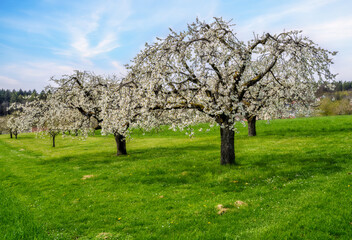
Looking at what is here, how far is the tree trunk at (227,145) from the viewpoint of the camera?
1850cm

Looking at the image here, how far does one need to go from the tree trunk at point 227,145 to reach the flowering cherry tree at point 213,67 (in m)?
0.08

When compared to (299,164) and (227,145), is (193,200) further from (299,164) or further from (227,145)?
(299,164)

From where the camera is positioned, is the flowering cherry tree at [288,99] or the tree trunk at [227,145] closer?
the tree trunk at [227,145]

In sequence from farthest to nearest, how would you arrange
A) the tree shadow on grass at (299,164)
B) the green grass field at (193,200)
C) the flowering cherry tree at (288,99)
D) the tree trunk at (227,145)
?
the flowering cherry tree at (288,99) → the tree trunk at (227,145) → the tree shadow on grass at (299,164) → the green grass field at (193,200)

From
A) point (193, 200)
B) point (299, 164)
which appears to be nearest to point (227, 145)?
point (299, 164)

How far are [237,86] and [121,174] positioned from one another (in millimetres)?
11524

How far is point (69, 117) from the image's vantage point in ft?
108

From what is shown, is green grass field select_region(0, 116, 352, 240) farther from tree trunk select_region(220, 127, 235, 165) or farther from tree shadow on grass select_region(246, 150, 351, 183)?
tree trunk select_region(220, 127, 235, 165)

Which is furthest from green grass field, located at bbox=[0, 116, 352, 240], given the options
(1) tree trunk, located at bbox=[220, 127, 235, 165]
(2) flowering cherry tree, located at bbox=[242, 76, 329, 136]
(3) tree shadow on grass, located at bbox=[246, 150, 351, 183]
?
(2) flowering cherry tree, located at bbox=[242, 76, 329, 136]

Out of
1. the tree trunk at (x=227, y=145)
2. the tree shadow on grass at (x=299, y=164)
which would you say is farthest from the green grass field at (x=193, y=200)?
the tree trunk at (x=227, y=145)

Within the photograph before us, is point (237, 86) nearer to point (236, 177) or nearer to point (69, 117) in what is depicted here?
point (236, 177)

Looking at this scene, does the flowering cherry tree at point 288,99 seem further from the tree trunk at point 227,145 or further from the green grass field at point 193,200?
the green grass field at point 193,200

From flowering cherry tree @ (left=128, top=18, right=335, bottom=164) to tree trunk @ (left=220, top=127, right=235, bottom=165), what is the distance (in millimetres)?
75

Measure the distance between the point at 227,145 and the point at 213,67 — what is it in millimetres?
6141
